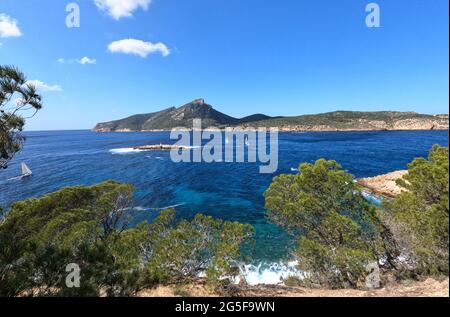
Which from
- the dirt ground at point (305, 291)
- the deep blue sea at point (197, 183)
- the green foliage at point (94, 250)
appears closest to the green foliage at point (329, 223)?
the dirt ground at point (305, 291)

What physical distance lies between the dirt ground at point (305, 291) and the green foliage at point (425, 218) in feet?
4.35

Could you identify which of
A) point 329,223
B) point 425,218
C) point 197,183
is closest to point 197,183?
point 197,183

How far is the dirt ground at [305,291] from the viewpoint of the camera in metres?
8.11

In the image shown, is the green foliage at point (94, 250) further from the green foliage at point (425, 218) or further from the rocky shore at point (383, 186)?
the rocky shore at point (383, 186)

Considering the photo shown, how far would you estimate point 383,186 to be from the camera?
3738 cm

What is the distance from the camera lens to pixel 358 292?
9.65 metres

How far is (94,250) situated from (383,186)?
127ft

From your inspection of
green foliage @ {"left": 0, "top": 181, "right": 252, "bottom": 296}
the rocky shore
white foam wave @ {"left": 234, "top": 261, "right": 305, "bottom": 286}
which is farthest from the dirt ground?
the rocky shore

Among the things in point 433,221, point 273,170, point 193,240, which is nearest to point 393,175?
point 273,170

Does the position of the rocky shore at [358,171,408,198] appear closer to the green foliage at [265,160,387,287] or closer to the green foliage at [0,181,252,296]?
the green foliage at [265,160,387,287]

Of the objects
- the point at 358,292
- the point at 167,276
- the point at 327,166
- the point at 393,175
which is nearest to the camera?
the point at 358,292

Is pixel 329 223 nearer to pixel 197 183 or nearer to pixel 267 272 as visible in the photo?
pixel 267 272

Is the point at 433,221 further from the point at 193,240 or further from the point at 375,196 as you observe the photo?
the point at 375,196
